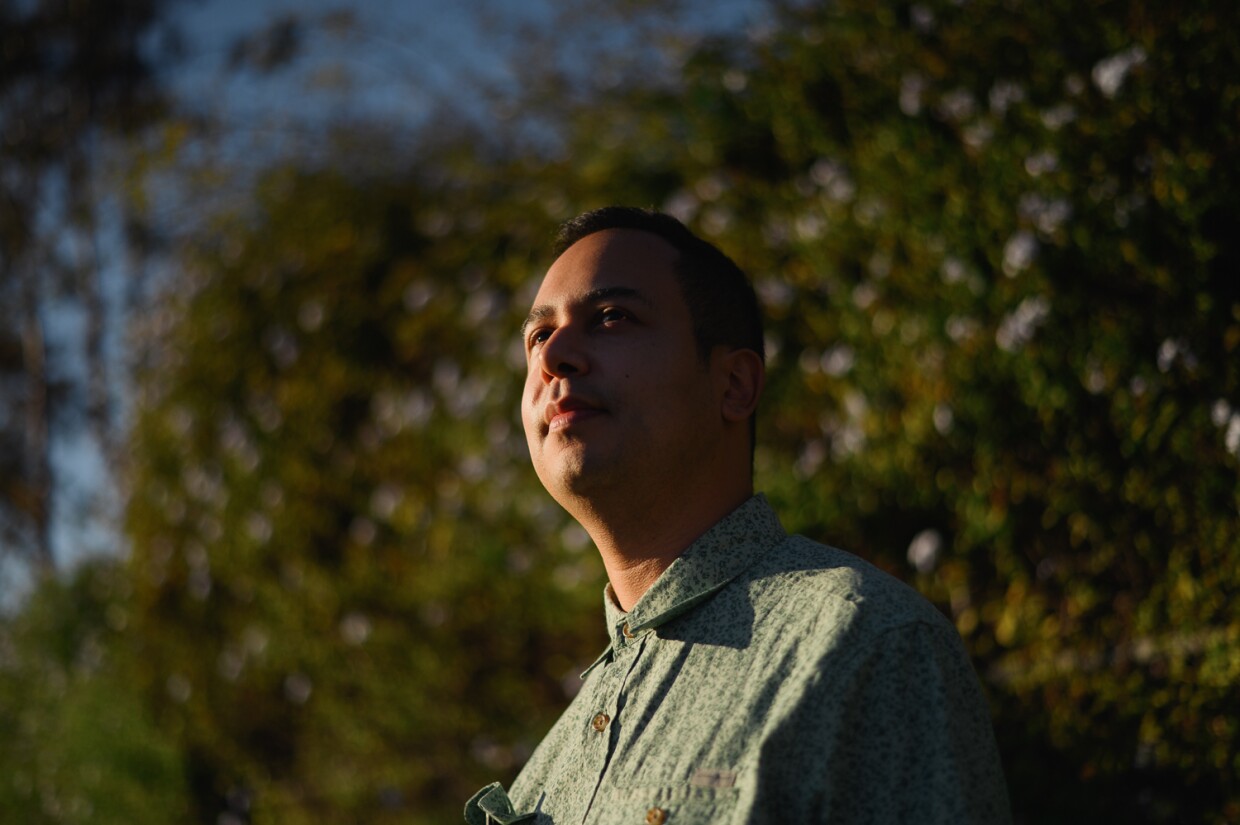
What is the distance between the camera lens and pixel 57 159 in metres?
11.4

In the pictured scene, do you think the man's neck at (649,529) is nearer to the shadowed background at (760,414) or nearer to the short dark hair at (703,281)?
the short dark hair at (703,281)

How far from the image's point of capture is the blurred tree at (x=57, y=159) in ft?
36.7

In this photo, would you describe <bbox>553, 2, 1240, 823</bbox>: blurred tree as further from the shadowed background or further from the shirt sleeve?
the shirt sleeve

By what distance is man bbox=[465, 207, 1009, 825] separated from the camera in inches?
57.2

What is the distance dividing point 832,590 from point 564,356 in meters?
0.58

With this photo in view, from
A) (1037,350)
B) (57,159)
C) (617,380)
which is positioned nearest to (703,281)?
(617,380)

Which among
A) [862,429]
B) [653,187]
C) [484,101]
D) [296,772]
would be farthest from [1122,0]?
[296,772]

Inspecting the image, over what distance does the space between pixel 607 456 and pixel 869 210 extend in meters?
1.57

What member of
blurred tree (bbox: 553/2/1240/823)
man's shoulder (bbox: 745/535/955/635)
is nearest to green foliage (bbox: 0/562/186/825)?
blurred tree (bbox: 553/2/1240/823)

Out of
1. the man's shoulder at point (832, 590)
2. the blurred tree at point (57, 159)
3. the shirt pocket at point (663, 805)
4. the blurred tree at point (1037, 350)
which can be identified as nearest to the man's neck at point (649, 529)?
the man's shoulder at point (832, 590)

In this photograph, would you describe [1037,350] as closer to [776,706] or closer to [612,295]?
[612,295]

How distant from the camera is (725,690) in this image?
1.62 m

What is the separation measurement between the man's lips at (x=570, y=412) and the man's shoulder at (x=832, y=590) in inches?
13.6

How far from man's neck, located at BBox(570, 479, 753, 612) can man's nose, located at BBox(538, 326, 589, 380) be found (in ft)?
0.72
